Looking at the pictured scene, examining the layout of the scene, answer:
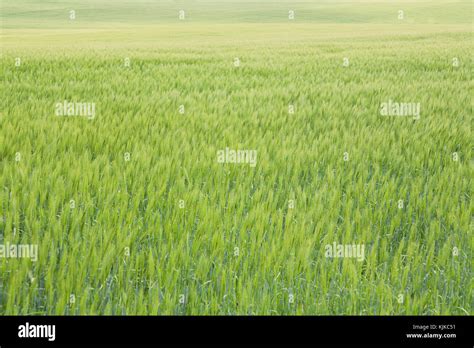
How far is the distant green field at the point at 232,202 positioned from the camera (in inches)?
89.6

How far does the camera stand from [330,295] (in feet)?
7.57

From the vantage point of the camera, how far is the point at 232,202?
308cm

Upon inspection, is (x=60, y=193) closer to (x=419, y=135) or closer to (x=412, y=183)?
(x=412, y=183)

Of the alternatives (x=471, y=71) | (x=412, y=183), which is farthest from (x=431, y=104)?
(x=471, y=71)

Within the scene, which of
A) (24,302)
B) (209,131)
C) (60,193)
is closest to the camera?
(24,302)

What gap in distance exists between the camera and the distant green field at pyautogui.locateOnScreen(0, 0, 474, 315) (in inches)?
89.6

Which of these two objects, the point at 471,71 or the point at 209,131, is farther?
the point at 471,71

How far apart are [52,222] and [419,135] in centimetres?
374

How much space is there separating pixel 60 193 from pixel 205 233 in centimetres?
98
